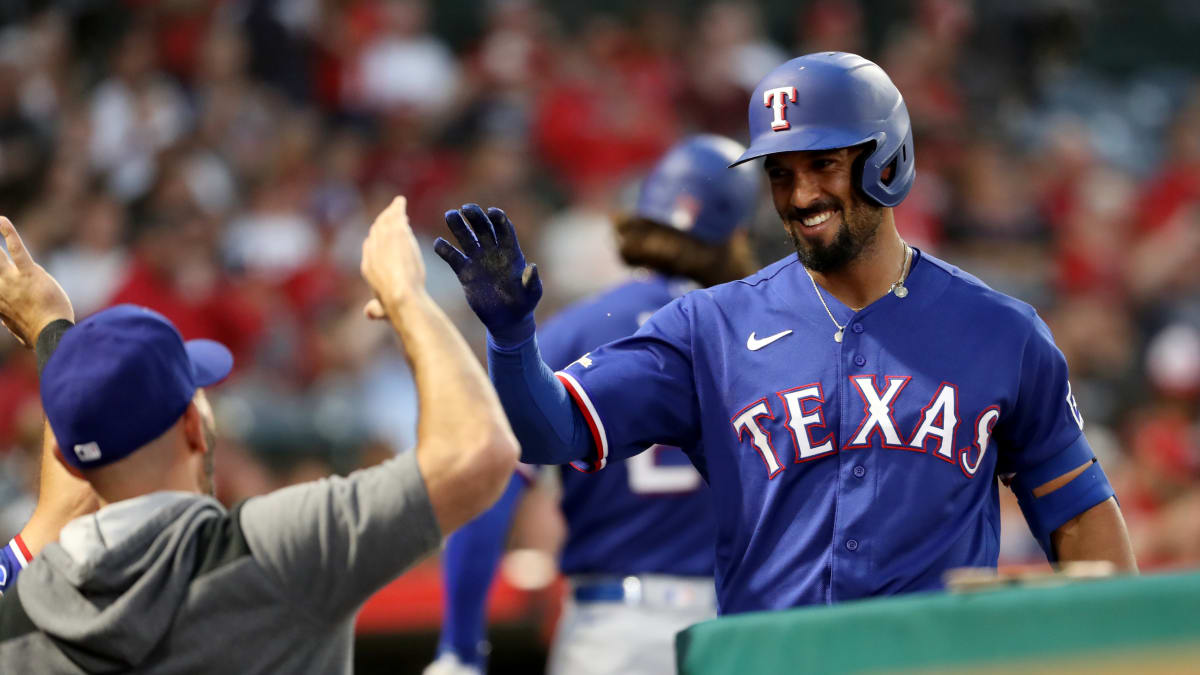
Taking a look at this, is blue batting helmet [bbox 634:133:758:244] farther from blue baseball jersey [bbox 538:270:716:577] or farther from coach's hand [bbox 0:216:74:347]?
coach's hand [bbox 0:216:74:347]

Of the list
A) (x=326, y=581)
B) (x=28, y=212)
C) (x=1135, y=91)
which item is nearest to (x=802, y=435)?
(x=326, y=581)

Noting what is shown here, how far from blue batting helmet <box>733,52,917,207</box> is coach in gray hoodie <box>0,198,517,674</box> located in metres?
1.11

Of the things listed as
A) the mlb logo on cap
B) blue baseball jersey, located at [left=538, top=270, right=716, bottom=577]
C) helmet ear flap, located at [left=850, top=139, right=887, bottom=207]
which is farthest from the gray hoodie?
blue baseball jersey, located at [left=538, top=270, right=716, bottom=577]

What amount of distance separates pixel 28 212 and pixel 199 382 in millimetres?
5928

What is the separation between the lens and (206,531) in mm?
2510

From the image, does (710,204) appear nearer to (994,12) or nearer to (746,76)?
(746,76)

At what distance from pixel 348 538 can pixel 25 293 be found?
125 cm

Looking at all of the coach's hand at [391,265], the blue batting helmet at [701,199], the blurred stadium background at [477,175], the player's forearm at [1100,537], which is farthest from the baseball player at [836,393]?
the blurred stadium background at [477,175]

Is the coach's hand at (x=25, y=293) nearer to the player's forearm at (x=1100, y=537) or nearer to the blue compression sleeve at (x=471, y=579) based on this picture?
the blue compression sleeve at (x=471, y=579)

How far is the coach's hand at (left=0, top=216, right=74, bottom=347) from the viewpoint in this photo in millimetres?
3223

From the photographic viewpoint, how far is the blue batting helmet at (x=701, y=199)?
4.91 m

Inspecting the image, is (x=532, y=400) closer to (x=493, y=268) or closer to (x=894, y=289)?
(x=493, y=268)

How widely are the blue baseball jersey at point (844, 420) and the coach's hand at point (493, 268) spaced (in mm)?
302

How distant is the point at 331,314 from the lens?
8688 mm
